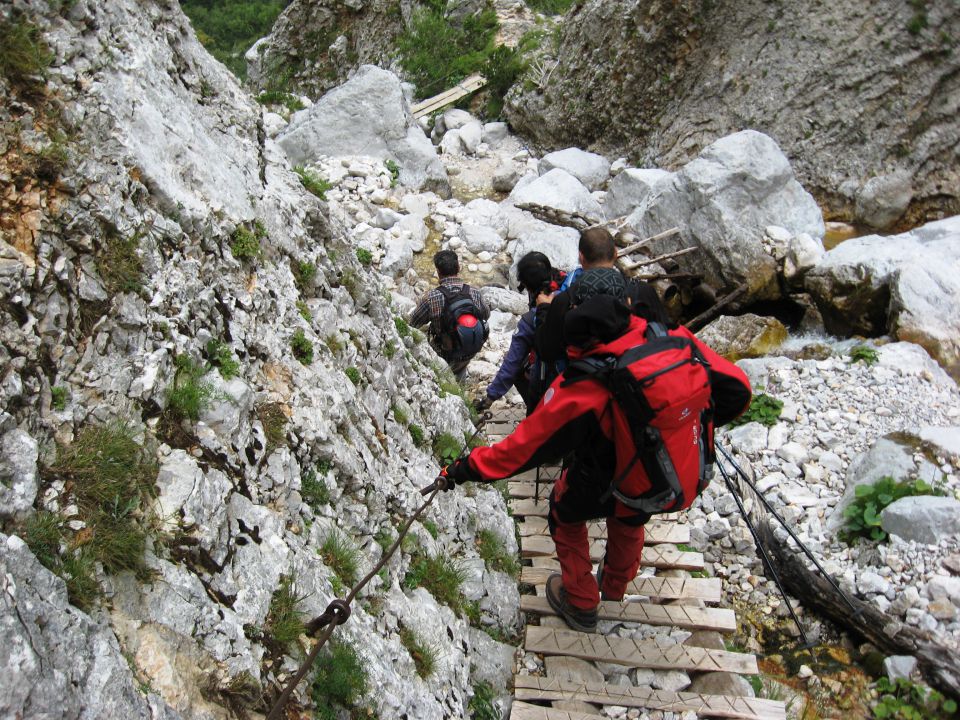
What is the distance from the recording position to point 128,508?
2.70m

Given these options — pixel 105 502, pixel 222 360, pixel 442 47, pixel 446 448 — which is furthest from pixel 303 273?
pixel 442 47

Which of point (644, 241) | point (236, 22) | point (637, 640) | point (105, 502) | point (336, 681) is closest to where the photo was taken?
point (105, 502)

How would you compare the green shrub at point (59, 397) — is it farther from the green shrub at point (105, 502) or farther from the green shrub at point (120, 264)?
the green shrub at point (120, 264)

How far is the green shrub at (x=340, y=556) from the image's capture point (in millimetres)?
3613

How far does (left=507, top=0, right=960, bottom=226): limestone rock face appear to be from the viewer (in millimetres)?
14820

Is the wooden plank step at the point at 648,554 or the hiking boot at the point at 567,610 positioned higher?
the hiking boot at the point at 567,610

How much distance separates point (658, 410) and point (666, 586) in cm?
262

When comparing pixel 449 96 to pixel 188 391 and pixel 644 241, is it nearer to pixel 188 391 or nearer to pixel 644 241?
pixel 644 241

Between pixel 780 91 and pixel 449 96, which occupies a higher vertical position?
pixel 780 91

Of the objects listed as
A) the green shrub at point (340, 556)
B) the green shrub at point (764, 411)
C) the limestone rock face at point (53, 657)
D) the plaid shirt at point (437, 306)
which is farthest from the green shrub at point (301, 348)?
the green shrub at point (764, 411)

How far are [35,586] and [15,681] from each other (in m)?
0.34

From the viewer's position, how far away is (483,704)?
13.3 ft

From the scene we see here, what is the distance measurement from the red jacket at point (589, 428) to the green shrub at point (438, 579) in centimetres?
79

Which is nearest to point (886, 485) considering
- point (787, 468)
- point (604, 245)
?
point (787, 468)
